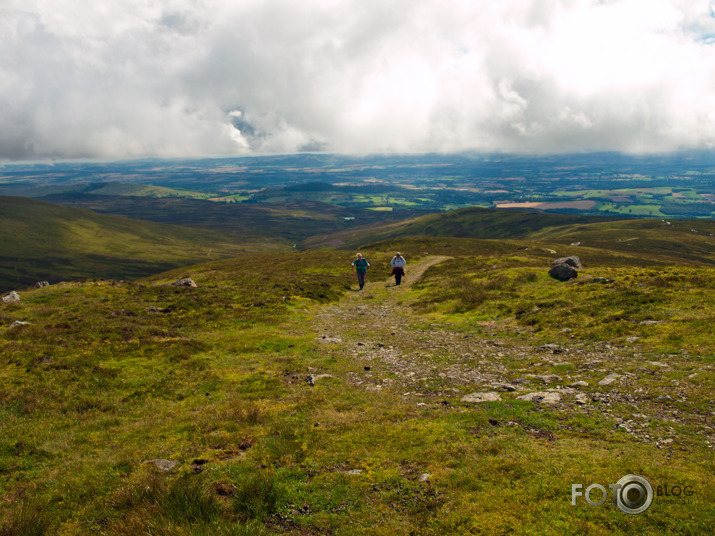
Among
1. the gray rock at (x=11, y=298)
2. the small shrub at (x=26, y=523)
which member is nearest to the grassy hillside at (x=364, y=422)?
the small shrub at (x=26, y=523)

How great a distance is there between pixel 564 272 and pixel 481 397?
75.4 ft

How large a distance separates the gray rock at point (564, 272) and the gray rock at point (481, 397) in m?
22.3

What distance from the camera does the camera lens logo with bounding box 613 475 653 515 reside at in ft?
19.5

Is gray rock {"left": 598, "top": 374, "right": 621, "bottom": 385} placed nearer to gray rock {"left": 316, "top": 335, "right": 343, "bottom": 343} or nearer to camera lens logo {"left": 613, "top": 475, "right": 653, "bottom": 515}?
camera lens logo {"left": 613, "top": 475, "right": 653, "bottom": 515}

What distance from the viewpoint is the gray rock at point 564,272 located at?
30016mm

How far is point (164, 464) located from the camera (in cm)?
883

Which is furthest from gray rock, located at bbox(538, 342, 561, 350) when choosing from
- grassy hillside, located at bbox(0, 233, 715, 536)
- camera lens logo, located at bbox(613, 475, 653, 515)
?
camera lens logo, located at bbox(613, 475, 653, 515)

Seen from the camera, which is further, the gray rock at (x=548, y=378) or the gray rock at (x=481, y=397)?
the gray rock at (x=548, y=378)

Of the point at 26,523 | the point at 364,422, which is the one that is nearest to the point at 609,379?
the point at 364,422

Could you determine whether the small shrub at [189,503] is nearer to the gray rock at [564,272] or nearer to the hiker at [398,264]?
the gray rock at [564,272]

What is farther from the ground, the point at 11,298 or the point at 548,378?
the point at 548,378

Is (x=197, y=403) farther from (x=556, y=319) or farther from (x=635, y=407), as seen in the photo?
(x=556, y=319)

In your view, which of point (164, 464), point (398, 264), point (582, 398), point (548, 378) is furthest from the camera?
point (398, 264)

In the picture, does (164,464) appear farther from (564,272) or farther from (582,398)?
(564,272)
